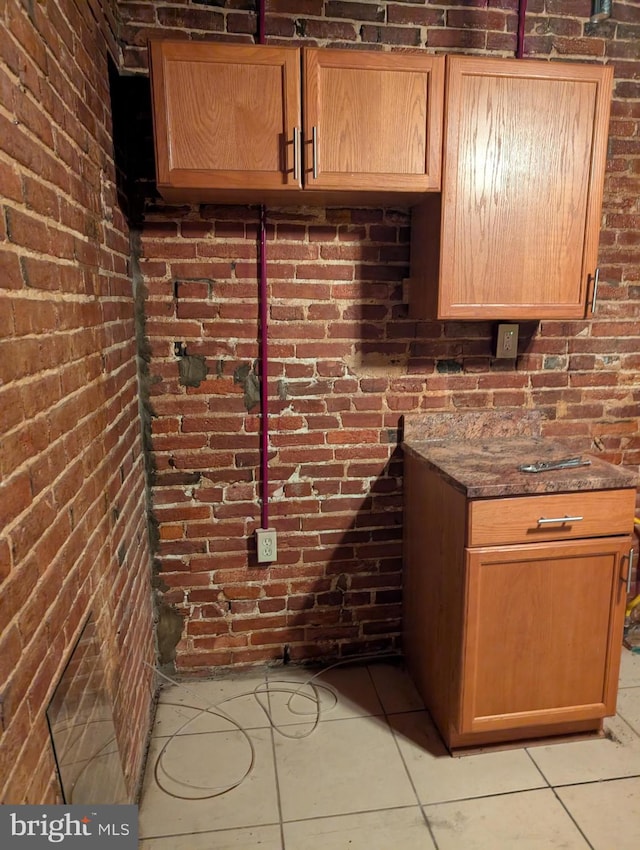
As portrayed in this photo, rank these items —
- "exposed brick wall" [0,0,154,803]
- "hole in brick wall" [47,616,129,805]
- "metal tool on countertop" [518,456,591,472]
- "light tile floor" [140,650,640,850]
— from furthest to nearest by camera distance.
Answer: "metal tool on countertop" [518,456,591,472], "light tile floor" [140,650,640,850], "hole in brick wall" [47,616,129,805], "exposed brick wall" [0,0,154,803]

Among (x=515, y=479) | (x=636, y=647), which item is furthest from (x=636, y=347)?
(x=636, y=647)

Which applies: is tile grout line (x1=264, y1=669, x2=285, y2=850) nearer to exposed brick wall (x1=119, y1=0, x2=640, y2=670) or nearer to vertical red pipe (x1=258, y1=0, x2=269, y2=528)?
exposed brick wall (x1=119, y1=0, x2=640, y2=670)

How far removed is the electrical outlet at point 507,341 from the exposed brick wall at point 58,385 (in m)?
1.35

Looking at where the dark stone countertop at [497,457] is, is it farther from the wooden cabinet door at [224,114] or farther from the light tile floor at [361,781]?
the wooden cabinet door at [224,114]

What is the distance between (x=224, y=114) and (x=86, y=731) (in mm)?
1643

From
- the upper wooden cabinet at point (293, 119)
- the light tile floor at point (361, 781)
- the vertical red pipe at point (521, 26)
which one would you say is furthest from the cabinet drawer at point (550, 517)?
the vertical red pipe at point (521, 26)

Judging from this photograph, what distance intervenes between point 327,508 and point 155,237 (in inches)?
46.0

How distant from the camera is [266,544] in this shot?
2.13 metres

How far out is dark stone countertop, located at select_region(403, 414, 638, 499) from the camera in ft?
5.48

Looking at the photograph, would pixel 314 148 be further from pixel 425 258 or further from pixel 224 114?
pixel 425 258

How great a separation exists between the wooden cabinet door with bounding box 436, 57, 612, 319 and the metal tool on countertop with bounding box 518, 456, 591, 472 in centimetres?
49

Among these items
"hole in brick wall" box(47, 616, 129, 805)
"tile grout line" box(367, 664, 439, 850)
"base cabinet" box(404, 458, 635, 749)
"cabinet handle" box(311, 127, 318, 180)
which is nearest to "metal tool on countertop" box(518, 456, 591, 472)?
"base cabinet" box(404, 458, 635, 749)

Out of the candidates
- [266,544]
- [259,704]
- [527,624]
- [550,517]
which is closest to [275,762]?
[259,704]

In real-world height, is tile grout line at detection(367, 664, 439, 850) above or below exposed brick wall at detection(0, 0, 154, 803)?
below
